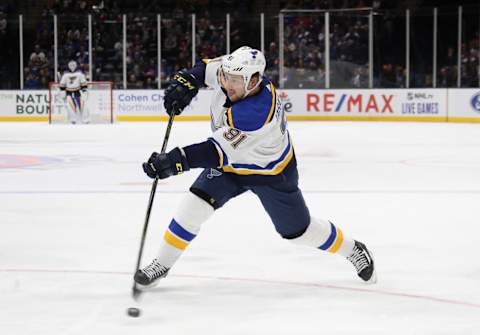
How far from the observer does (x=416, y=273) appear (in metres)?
4.10

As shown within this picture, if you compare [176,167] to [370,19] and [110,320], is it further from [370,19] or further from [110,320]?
[370,19]

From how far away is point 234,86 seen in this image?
350cm

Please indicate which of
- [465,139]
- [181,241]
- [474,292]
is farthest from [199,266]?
[465,139]

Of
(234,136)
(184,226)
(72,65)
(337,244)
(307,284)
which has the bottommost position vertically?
(307,284)

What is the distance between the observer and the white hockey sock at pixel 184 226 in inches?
142

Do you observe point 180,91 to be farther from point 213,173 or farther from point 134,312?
point 134,312

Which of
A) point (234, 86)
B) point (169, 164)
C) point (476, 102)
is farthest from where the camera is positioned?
point (476, 102)

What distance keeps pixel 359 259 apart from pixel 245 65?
38.5 inches

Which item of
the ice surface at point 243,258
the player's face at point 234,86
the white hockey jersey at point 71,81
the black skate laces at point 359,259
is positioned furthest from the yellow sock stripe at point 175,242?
the white hockey jersey at point 71,81

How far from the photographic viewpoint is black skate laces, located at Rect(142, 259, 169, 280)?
3.62 metres

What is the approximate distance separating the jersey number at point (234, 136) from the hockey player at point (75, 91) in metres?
15.2

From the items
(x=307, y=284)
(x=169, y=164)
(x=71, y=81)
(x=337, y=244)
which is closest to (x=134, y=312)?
(x=169, y=164)

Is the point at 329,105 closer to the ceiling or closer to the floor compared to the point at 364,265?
closer to the ceiling

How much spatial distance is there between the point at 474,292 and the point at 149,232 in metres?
2.16
